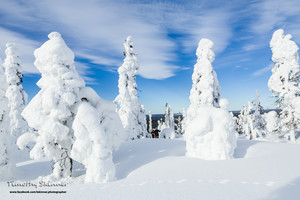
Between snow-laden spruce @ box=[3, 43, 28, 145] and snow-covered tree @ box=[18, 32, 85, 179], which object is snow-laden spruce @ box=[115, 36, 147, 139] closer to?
snow-laden spruce @ box=[3, 43, 28, 145]

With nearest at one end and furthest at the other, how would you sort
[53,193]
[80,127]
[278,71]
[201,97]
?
[53,193] → [80,127] → [201,97] → [278,71]

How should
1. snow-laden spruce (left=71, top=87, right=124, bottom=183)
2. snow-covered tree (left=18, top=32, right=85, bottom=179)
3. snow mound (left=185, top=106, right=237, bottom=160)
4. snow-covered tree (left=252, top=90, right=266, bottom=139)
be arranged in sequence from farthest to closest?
snow-covered tree (left=252, top=90, right=266, bottom=139)
snow mound (left=185, top=106, right=237, bottom=160)
snow-covered tree (left=18, top=32, right=85, bottom=179)
snow-laden spruce (left=71, top=87, right=124, bottom=183)

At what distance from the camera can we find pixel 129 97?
26031 mm

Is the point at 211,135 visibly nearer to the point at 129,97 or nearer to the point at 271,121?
the point at 129,97

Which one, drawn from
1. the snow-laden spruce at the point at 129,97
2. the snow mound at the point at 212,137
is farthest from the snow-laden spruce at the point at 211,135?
the snow-laden spruce at the point at 129,97

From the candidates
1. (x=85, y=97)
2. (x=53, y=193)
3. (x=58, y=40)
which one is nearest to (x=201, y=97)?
(x=85, y=97)

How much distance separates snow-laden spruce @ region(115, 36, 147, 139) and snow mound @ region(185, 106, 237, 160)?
15.0 metres

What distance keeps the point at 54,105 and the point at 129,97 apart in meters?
16.8

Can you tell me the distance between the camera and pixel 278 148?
11.6m

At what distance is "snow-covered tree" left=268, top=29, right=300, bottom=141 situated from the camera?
22453 millimetres

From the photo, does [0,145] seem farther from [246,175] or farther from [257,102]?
[257,102]

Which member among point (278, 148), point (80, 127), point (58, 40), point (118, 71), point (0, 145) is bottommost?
point (278, 148)

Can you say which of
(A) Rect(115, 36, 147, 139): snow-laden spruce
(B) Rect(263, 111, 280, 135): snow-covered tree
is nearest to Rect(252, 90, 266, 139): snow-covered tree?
(B) Rect(263, 111, 280, 135): snow-covered tree

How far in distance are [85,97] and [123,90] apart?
15.1 m
